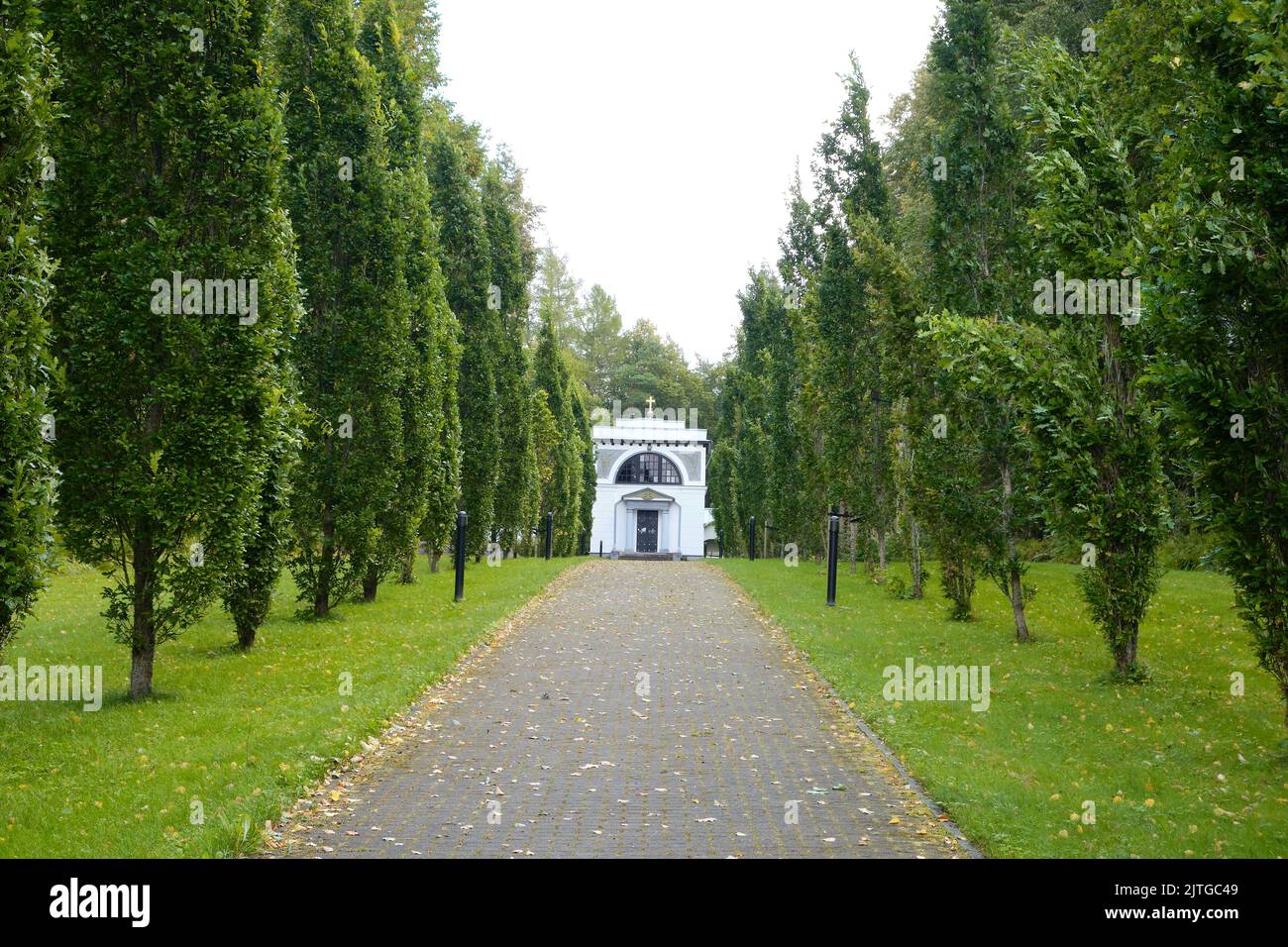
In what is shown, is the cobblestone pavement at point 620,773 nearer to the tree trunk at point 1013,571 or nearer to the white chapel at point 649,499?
the tree trunk at point 1013,571

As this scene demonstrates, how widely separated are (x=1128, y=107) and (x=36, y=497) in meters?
16.1

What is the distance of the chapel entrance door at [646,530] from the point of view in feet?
195

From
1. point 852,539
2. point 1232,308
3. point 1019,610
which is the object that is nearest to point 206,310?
point 1232,308

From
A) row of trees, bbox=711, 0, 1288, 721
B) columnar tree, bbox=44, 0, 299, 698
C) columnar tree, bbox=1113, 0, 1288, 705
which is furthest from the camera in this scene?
columnar tree, bbox=44, 0, 299, 698

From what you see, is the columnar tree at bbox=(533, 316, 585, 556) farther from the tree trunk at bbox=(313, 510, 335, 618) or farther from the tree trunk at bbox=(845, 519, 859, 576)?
the tree trunk at bbox=(313, 510, 335, 618)

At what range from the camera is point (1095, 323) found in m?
11.8

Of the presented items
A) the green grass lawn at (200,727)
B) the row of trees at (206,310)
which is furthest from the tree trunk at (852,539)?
the green grass lawn at (200,727)

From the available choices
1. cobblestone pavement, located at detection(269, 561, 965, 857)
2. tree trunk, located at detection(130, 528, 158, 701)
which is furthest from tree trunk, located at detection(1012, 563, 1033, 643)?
tree trunk, located at detection(130, 528, 158, 701)

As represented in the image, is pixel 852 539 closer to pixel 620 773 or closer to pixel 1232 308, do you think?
pixel 1232 308

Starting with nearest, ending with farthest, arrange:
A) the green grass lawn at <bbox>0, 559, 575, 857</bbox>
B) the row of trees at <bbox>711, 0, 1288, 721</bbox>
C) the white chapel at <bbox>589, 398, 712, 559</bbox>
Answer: the green grass lawn at <bbox>0, 559, 575, 857</bbox> → the row of trees at <bbox>711, 0, 1288, 721</bbox> → the white chapel at <bbox>589, 398, 712, 559</bbox>

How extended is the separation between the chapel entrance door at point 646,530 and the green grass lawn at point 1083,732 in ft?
139

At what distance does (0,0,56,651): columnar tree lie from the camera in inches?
280

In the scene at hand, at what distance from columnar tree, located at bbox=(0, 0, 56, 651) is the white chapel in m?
50.8

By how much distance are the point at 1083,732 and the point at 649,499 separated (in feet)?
165
